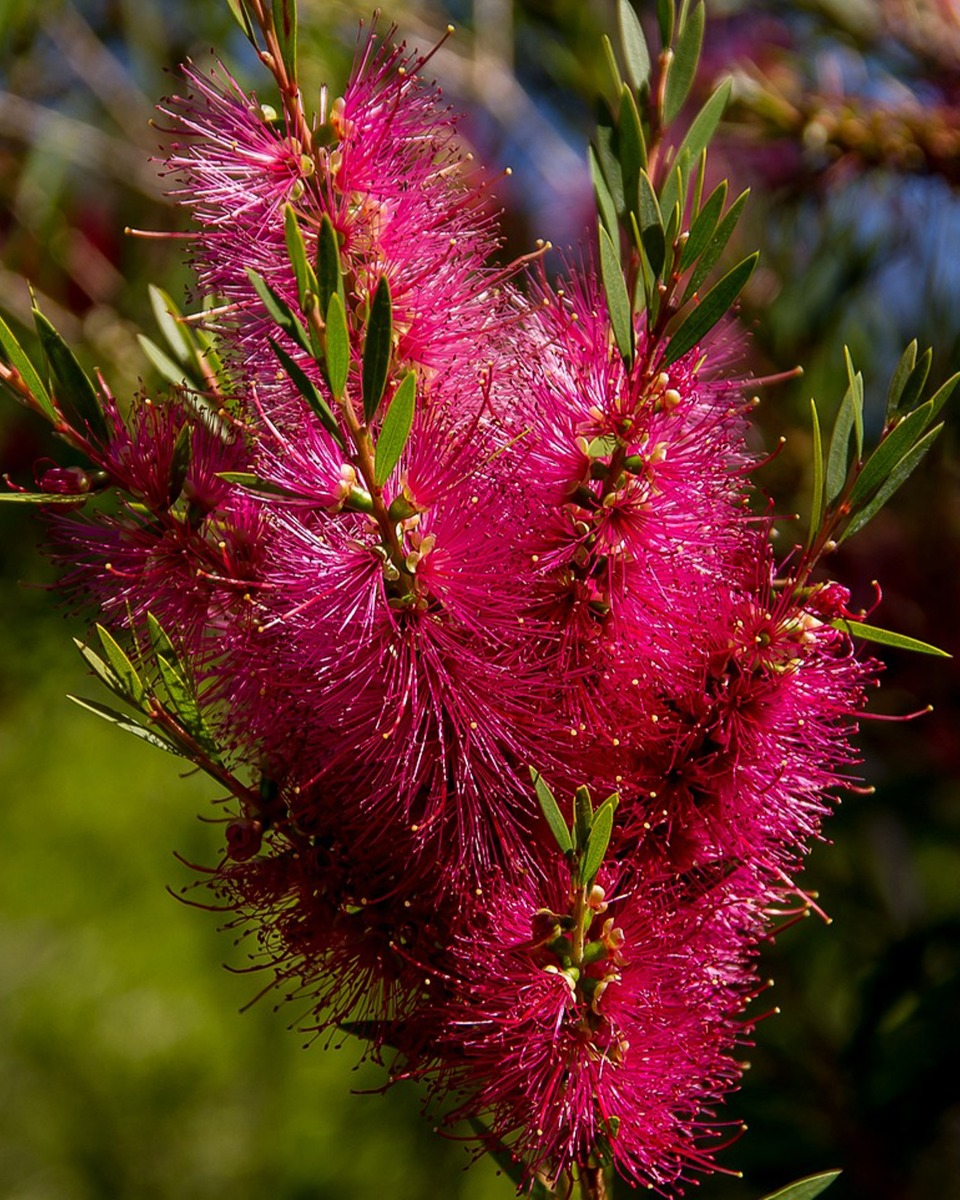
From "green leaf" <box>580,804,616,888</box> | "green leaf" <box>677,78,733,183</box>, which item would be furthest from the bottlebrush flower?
"green leaf" <box>677,78,733,183</box>

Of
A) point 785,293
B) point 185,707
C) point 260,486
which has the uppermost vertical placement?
point 785,293

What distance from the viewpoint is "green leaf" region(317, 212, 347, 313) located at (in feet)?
1.73

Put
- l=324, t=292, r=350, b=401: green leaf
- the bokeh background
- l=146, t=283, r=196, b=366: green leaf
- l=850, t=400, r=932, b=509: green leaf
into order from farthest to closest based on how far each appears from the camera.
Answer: the bokeh background
l=146, t=283, r=196, b=366: green leaf
l=850, t=400, r=932, b=509: green leaf
l=324, t=292, r=350, b=401: green leaf

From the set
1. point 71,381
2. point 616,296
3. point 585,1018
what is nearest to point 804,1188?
point 585,1018

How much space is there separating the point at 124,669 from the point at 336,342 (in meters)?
0.23

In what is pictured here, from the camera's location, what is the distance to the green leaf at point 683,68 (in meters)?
0.66

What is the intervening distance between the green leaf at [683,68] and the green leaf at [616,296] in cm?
12

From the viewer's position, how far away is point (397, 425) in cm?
55

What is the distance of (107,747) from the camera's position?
354cm

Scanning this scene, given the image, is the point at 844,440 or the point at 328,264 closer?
the point at 328,264

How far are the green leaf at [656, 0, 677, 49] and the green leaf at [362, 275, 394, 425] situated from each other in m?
0.23

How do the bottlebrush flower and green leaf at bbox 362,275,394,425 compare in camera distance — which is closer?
green leaf at bbox 362,275,394,425

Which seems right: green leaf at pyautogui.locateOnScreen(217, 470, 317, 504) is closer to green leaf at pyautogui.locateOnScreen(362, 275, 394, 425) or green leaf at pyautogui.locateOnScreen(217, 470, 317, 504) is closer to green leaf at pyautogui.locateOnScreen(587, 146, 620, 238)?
green leaf at pyautogui.locateOnScreen(362, 275, 394, 425)

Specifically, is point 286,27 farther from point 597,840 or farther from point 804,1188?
point 804,1188
